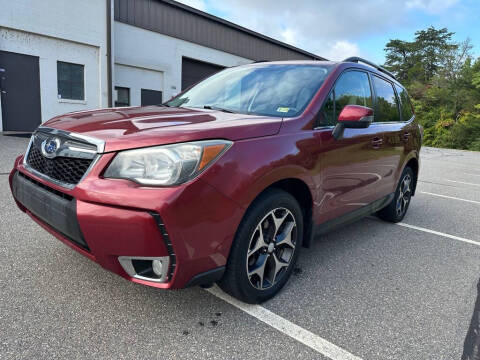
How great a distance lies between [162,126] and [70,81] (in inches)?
493

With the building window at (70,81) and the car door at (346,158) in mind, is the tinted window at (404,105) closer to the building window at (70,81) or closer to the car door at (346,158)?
the car door at (346,158)

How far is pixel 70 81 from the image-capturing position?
1273 centimetres

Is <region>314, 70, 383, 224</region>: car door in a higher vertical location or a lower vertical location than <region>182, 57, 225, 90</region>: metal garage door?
lower

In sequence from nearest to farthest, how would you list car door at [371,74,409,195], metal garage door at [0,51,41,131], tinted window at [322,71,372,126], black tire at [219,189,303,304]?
black tire at [219,189,303,304]
tinted window at [322,71,372,126]
car door at [371,74,409,195]
metal garage door at [0,51,41,131]

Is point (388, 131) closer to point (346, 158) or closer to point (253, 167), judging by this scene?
point (346, 158)

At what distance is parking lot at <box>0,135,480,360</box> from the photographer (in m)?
1.89

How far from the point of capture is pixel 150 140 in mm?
1840

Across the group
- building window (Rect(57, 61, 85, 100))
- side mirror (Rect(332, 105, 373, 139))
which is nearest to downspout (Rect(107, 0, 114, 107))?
building window (Rect(57, 61, 85, 100))

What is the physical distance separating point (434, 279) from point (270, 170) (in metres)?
1.86

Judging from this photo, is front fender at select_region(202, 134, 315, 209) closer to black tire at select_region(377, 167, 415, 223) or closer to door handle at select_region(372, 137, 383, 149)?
door handle at select_region(372, 137, 383, 149)

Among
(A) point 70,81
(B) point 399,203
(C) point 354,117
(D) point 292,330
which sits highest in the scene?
(A) point 70,81

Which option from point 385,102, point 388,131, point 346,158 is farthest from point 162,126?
point 385,102

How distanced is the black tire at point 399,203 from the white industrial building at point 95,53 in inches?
458

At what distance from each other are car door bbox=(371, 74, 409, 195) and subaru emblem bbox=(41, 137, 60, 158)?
2.74 metres
